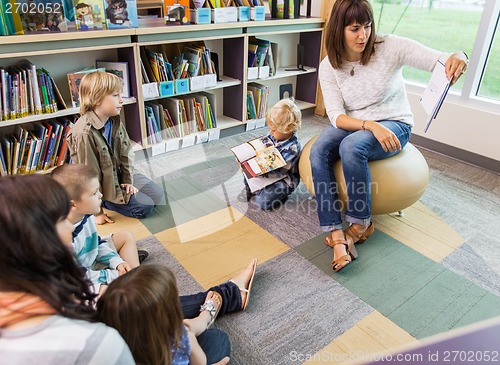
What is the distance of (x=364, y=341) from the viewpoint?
1.47 metres

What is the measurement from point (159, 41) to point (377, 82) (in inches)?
53.0

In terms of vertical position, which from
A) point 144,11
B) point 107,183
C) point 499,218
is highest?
point 144,11

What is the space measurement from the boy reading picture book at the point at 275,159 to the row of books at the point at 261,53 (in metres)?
1.04

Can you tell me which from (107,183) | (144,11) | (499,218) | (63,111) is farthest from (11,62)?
(499,218)

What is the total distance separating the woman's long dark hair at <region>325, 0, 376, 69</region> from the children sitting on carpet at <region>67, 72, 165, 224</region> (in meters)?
1.05

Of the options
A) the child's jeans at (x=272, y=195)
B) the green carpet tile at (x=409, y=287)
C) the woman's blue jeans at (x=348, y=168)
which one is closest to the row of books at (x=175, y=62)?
the child's jeans at (x=272, y=195)

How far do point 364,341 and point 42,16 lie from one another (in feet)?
7.27

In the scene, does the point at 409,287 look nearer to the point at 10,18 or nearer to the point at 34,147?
the point at 34,147

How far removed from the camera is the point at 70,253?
747 mm

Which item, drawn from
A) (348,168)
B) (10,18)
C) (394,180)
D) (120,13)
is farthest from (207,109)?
(394,180)

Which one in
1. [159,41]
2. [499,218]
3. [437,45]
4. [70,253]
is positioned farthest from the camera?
[437,45]

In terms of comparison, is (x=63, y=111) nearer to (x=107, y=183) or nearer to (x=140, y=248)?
(x=107, y=183)

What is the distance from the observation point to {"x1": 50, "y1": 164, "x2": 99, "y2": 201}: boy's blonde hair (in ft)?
4.75

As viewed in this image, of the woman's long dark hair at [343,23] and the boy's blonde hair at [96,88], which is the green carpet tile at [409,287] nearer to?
the woman's long dark hair at [343,23]
